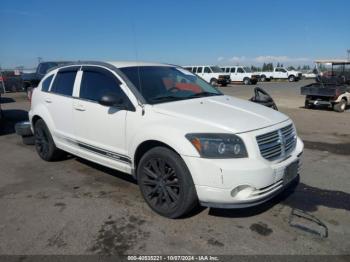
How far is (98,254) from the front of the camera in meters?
3.16

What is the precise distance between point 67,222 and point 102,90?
183cm

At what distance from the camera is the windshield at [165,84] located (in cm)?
434

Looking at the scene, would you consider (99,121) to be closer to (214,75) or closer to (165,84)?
(165,84)

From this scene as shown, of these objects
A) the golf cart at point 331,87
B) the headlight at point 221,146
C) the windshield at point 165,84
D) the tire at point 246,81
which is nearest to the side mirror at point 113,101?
the windshield at point 165,84

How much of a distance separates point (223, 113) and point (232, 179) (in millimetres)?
906

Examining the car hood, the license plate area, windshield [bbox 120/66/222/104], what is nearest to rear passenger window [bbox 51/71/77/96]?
windshield [bbox 120/66/222/104]

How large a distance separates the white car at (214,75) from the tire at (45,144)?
91.6 feet

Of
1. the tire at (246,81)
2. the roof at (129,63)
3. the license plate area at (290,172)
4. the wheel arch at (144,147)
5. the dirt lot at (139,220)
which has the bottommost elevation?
the dirt lot at (139,220)

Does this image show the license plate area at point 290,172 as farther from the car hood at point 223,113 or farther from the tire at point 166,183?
the tire at point 166,183

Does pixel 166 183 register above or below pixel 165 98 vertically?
below

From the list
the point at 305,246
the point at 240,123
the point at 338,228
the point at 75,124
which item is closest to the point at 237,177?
the point at 240,123

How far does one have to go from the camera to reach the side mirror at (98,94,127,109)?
4.14 metres

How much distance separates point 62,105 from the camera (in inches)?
210

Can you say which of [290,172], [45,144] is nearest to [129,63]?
[45,144]
